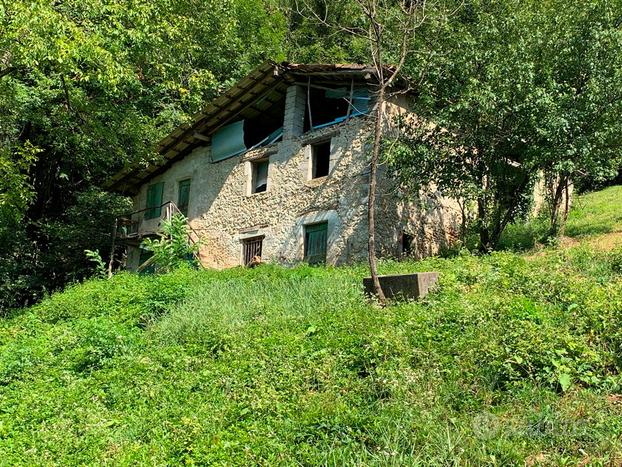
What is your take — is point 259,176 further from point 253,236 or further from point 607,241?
point 607,241

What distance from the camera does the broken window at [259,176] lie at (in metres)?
18.3

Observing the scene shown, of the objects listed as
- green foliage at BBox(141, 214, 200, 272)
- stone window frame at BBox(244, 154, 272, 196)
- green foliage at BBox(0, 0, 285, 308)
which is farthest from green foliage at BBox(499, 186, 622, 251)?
green foliage at BBox(0, 0, 285, 308)

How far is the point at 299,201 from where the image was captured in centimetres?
1652

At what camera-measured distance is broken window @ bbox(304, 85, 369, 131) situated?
15734 mm

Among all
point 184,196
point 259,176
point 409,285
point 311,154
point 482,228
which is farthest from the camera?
point 184,196

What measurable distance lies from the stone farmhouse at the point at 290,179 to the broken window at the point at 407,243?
3 centimetres

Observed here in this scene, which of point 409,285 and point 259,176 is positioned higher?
point 259,176

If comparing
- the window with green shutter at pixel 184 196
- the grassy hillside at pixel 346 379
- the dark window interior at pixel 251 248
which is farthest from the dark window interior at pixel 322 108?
the grassy hillside at pixel 346 379

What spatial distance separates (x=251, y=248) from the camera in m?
17.8

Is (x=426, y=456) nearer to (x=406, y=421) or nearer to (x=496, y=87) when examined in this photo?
(x=406, y=421)

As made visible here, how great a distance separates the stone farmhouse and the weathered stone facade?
3cm

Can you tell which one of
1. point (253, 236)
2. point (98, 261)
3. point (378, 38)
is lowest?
point (98, 261)

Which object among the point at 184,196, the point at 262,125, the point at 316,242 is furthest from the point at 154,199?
the point at 316,242

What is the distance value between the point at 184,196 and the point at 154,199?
1.82m
